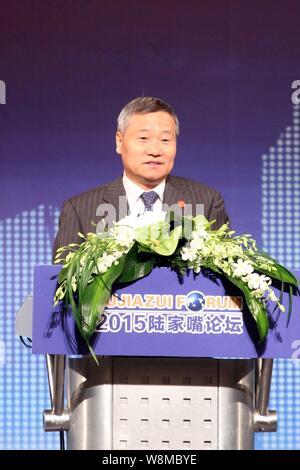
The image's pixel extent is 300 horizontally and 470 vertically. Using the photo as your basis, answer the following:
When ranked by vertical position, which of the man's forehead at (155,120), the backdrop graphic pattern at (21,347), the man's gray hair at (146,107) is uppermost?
the man's gray hair at (146,107)

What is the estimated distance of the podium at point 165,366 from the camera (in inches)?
93.1

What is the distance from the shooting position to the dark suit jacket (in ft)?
10.6

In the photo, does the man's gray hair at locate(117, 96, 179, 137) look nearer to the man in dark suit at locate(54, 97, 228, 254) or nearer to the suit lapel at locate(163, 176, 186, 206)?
the man in dark suit at locate(54, 97, 228, 254)

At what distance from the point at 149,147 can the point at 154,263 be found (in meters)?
1.18

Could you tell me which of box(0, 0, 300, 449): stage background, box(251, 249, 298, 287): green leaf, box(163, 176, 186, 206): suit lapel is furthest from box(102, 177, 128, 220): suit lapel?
box(0, 0, 300, 449): stage background

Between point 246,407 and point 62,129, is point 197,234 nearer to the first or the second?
point 246,407

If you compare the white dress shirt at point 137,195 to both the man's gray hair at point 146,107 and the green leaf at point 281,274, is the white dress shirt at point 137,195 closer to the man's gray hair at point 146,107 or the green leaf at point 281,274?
the man's gray hair at point 146,107

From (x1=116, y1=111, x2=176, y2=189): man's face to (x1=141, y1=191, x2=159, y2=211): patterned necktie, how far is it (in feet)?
0.14

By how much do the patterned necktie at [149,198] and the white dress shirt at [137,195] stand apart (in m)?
0.01

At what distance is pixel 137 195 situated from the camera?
352 centimetres

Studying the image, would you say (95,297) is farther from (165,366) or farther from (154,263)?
(165,366)

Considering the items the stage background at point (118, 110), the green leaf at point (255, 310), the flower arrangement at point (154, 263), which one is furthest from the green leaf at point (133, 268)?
the stage background at point (118, 110)

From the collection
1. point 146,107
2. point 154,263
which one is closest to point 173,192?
point 146,107

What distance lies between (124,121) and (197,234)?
4.19 ft
